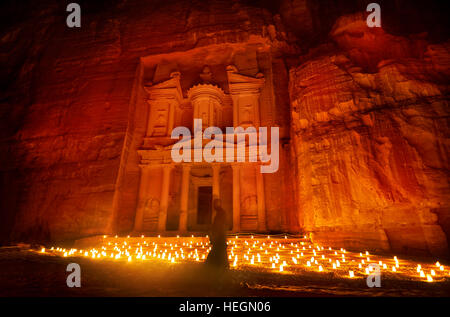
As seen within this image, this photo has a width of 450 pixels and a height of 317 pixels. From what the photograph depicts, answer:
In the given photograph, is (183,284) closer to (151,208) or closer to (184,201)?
(184,201)

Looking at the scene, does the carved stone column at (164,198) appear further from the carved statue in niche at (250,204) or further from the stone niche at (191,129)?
the carved statue in niche at (250,204)

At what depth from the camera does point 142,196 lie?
49.4ft

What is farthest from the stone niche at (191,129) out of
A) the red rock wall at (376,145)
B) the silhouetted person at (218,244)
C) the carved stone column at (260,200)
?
the silhouetted person at (218,244)

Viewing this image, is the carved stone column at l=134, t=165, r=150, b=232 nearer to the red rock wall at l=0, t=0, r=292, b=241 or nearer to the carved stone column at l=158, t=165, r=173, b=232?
the carved stone column at l=158, t=165, r=173, b=232

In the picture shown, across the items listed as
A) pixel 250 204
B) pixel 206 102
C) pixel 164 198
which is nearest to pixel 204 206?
pixel 164 198

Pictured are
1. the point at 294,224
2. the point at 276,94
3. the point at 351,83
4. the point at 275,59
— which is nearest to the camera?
the point at 351,83

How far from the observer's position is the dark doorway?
19.1 meters

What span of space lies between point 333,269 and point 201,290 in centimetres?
394

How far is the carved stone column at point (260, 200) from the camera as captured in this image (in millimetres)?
13686

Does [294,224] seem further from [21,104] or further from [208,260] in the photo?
[21,104]

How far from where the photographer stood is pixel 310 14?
18422 mm

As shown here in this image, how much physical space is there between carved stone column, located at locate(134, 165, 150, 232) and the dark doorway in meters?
5.33

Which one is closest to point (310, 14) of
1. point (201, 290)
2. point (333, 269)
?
point (333, 269)

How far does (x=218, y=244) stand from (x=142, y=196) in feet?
35.1
